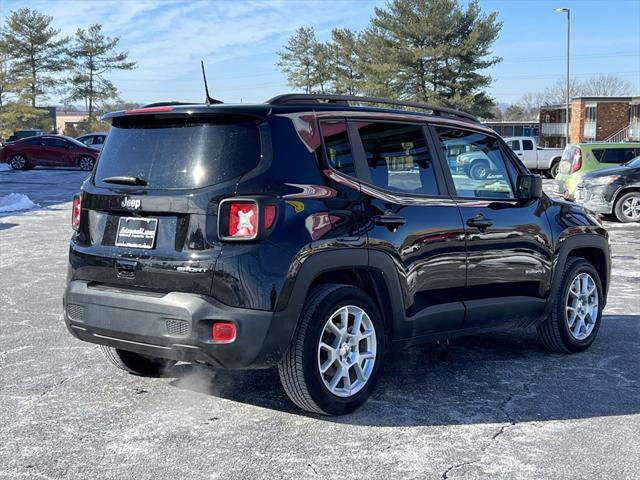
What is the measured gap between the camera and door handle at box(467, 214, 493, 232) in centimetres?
523

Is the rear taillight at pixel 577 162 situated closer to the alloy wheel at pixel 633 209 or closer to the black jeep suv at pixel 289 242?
the alloy wheel at pixel 633 209

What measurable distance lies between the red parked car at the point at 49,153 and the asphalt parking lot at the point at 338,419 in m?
27.2

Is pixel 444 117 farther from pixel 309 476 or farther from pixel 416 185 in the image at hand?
pixel 309 476

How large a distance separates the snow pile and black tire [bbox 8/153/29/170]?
49.2 feet

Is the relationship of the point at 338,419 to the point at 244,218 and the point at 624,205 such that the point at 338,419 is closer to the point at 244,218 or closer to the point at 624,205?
the point at 244,218

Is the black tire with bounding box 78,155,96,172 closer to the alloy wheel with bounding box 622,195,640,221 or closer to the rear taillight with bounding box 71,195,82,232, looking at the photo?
the alloy wheel with bounding box 622,195,640,221

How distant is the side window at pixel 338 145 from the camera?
15.0 feet

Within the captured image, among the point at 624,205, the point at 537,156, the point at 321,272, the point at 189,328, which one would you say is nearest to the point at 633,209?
the point at 624,205

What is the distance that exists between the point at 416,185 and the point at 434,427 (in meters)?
1.51

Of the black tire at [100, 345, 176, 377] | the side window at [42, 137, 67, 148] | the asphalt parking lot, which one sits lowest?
the asphalt parking lot

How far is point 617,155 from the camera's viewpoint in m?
19.6

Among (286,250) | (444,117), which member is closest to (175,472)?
(286,250)

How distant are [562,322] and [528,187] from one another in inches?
43.0

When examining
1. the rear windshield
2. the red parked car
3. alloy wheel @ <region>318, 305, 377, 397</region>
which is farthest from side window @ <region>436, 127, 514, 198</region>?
the red parked car
